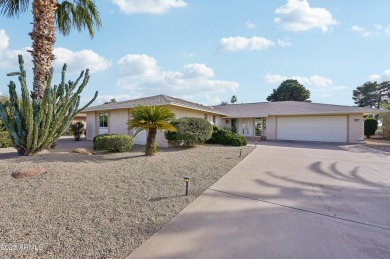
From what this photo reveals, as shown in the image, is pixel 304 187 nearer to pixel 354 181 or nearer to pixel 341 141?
pixel 354 181

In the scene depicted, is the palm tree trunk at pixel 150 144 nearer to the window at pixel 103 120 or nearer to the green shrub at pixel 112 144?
the green shrub at pixel 112 144

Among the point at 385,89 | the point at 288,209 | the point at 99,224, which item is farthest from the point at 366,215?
the point at 385,89

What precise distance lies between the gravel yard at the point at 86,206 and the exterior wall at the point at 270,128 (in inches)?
620

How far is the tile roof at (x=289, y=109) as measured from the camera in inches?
691

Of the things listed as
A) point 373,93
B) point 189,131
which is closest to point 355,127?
point 189,131

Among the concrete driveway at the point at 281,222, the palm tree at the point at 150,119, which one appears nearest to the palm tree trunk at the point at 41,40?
the palm tree at the point at 150,119

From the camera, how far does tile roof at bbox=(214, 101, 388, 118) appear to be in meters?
17.6

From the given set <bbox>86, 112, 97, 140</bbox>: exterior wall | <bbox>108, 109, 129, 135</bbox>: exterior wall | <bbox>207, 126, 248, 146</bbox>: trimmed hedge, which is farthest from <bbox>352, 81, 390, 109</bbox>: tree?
<bbox>86, 112, 97, 140</bbox>: exterior wall

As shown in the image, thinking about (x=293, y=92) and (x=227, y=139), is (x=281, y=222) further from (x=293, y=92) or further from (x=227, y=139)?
(x=293, y=92)

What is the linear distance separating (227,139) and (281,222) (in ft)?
36.9

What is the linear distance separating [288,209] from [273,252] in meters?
1.61

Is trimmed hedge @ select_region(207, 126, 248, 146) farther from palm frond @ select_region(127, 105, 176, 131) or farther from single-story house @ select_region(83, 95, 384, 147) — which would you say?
palm frond @ select_region(127, 105, 176, 131)

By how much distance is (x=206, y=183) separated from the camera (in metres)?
5.70

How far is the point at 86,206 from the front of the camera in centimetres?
397
